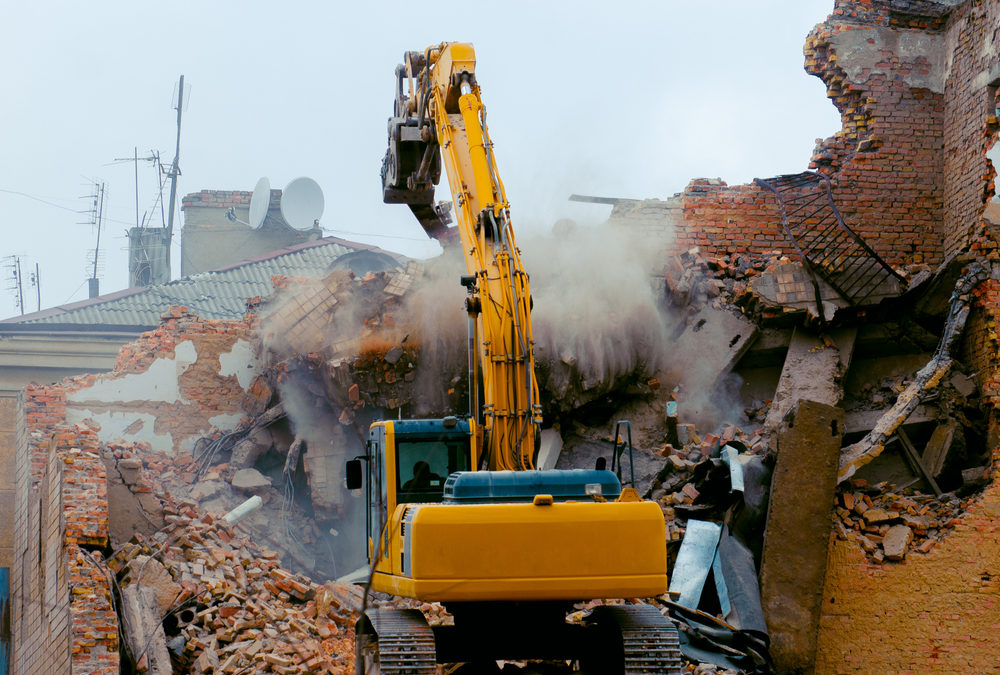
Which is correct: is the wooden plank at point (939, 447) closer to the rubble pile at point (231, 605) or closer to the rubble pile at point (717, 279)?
the rubble pile at point (717, 279)

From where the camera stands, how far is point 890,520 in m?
11.9

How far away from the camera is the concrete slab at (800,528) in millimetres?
11195

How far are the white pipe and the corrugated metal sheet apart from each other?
11.3 meters

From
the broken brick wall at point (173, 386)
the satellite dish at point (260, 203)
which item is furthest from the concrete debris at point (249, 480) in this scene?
the satellite dish at point (260, 203)

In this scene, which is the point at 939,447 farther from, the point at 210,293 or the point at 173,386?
the point at 210,293

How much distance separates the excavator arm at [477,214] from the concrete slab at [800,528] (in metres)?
3.57

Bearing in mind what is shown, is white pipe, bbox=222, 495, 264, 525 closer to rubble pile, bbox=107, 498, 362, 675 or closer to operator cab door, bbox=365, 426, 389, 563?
rubble pile, bbox=107, 498, 362, 675

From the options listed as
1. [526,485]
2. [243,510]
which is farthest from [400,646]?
[243,510]

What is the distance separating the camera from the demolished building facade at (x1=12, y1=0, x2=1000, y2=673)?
11562 mm

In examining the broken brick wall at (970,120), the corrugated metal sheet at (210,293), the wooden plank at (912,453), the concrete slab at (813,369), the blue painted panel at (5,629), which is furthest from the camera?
the corrugated metal sheet at (210,293)

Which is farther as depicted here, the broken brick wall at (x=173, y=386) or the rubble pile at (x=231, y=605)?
the broken brick wall at (x=173, y=386)

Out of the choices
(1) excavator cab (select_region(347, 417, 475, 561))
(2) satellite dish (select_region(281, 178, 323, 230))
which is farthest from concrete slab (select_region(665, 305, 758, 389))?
(2) satellite dish (select_region(281, 178, 323, 230))

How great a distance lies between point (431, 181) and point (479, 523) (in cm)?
597

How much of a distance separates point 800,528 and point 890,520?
1115 millimetres
